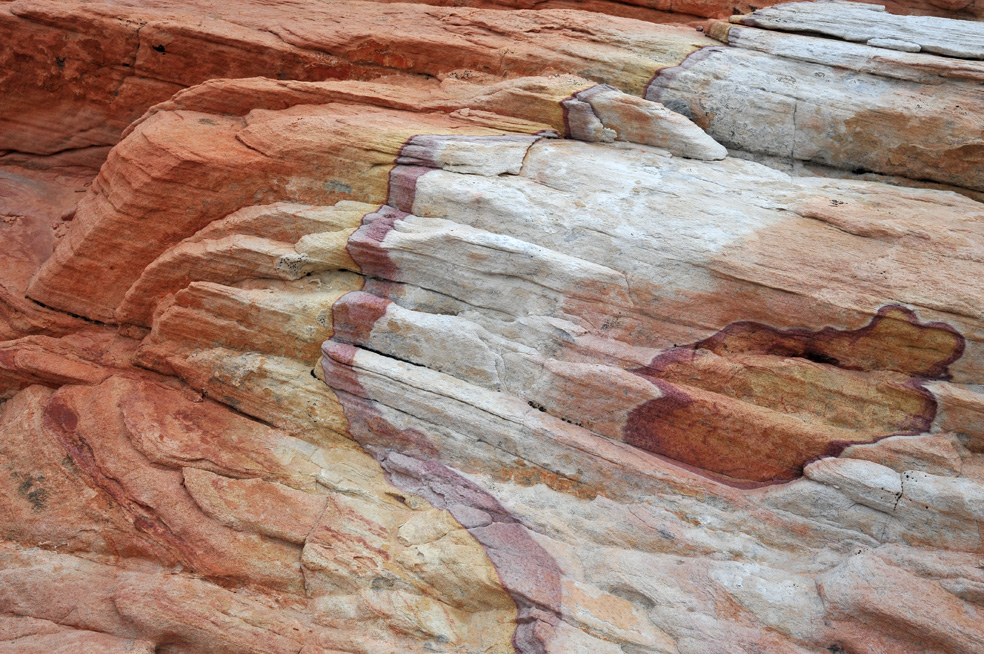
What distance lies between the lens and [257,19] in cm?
1068

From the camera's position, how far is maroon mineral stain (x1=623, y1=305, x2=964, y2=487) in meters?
6.43

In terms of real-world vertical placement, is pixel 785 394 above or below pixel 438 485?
above

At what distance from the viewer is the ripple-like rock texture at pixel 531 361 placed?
6.14 m

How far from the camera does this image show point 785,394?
6723mm

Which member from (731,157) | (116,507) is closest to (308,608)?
(116,507)

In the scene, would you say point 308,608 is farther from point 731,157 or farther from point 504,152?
point 731,157

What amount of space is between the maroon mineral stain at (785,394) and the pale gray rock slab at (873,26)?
166 inches

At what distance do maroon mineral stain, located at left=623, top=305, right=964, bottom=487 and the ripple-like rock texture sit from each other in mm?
28

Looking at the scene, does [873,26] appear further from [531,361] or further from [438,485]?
[438,485]

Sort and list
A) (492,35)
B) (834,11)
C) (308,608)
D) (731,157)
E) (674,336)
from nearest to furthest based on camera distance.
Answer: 1. (308,608)
2. (674,336)
3. (731,157)
4. (834,11)
5. (492,35)

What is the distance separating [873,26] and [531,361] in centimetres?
642

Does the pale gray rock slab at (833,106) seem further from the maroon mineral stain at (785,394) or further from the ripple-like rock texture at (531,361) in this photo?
the maroon mineral stain at (785,394)

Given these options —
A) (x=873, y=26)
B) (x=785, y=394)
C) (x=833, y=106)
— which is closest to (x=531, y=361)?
(x=785, y=394)

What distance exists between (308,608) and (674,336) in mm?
4305
